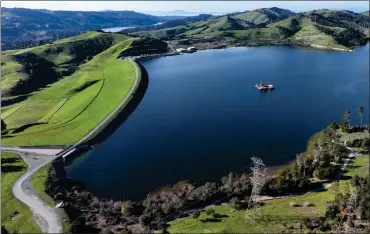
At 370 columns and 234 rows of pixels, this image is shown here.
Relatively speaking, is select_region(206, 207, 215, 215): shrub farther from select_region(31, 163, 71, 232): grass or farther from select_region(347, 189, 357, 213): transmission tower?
select_region(31, 163, 71, 232): grass

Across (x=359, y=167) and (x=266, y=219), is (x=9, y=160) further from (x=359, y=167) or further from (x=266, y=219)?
(x=359, y=167)

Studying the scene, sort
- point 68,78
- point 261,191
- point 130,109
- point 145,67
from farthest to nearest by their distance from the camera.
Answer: point 145,67 < point 68,78 < point 130,109 < point 261,191

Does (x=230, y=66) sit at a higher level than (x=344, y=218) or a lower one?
higher

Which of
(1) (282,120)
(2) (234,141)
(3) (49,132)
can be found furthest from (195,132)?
(3) (49,132)

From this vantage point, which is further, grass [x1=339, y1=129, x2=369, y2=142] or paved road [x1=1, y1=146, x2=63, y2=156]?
paved road [x1=1, y1=146, x2=63, y2=156]

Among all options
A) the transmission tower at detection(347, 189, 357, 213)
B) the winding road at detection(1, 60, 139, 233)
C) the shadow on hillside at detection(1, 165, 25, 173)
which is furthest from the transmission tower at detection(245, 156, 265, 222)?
the shadow on hillside at detection(1, 165, 25, 173)

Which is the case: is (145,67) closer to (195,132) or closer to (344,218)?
(195,132)
